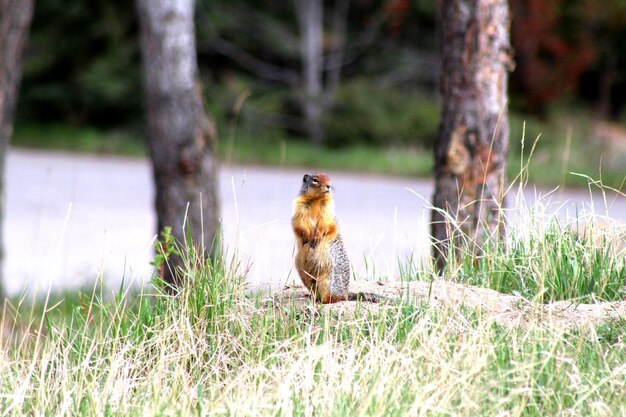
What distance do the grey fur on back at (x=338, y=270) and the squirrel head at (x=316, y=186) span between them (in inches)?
9.7

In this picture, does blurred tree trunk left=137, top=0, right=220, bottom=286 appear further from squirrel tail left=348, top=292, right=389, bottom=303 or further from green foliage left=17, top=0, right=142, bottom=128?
green foliage left=17, top=0, right=142, bottom=128

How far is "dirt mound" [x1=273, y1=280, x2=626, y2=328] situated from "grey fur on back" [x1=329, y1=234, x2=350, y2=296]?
7 centimetres

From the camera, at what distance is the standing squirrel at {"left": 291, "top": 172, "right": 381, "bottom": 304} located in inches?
181

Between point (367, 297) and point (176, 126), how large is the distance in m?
3.44

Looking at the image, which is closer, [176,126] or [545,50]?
[176,126]

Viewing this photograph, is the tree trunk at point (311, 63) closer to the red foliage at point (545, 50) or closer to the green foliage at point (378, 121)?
the green foliage at point (378, 121)

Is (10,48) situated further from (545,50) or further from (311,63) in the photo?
(545,50)

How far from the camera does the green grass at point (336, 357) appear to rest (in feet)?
12.5

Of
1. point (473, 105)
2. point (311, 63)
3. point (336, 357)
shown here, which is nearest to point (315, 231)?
point (336, 357)

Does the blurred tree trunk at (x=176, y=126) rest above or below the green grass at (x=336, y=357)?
above

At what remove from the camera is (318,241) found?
461 centimetres

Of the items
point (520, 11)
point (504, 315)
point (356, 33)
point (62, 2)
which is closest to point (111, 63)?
point (62, 2)

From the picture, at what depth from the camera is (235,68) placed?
22.5 metres

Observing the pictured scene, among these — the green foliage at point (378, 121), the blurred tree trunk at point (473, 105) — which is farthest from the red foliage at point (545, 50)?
the blurred tree trunk at point (473, 105)
